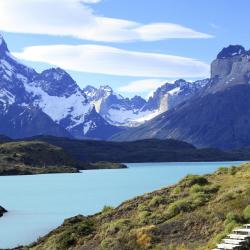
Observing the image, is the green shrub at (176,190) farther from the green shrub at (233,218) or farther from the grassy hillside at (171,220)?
the green shrub at (233,218)

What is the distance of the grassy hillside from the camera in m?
35.1

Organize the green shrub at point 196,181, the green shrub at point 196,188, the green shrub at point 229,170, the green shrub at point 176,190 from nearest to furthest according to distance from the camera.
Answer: the green shrub at point 196,188
the green shrub at point 176,190
the green shrub at point 196,181
the green shrub at point 229,170

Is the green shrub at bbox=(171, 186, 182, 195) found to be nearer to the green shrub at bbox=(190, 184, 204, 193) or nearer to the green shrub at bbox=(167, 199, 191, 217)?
the green shrub at bbox=(190, 184, 204, 193)

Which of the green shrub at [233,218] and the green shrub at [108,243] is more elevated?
the green shrub at [233,218]

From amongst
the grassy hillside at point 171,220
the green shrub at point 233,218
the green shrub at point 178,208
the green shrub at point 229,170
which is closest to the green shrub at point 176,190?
the grassy hillside at point 171,220

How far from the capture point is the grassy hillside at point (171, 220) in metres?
35.1

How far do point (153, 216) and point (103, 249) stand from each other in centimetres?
487

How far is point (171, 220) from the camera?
38719 millimetres

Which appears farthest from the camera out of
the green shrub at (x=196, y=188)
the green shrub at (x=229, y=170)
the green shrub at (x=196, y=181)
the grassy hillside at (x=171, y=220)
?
the green shrub at (x=229, y=170)

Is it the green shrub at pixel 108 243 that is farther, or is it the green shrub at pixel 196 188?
the green shrub at pixel 196 188

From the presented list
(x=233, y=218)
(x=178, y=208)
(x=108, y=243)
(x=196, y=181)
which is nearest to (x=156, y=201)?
(x=178, y=208)

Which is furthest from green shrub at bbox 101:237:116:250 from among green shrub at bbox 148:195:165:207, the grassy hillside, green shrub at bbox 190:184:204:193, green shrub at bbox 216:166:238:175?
green shrub at bbox 216:166:238:175

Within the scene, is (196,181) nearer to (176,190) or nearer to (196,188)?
(176,190)

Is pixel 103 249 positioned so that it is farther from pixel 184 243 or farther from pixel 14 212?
pixel 14 212
